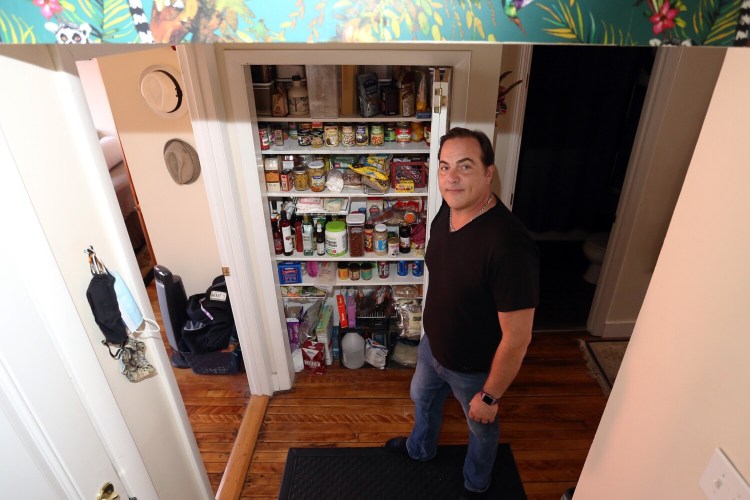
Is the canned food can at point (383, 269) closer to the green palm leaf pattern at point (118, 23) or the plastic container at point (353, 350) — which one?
the plastic container at point (353, 350)

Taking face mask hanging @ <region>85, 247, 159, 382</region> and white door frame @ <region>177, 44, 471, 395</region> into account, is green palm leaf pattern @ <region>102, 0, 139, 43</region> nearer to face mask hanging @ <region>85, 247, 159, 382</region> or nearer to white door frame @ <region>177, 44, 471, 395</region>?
face mask hanging @ <region>85, 247, 159, 382</region>

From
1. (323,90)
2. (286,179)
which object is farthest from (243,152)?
(323,90)

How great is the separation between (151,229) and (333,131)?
1.38 meters

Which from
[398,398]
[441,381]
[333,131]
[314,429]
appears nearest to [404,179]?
[333,131]

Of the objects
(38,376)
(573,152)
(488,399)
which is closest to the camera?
(38,376)

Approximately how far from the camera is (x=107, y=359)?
108cm

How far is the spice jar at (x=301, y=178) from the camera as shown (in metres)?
2.42

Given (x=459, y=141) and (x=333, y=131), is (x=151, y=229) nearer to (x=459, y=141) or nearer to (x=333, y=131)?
(x=333, y=131)

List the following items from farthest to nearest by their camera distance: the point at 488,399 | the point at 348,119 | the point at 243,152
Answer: the point at 348,119
the point at 243,152
the point at 488,399

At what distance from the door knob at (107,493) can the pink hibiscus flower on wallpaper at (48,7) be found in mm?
961

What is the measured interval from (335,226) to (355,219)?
0.38 ft

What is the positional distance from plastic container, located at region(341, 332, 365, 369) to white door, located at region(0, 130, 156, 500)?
6.01 ft

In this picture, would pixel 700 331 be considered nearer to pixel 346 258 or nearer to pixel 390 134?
pixel 390 134

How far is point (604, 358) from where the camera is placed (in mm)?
2877
